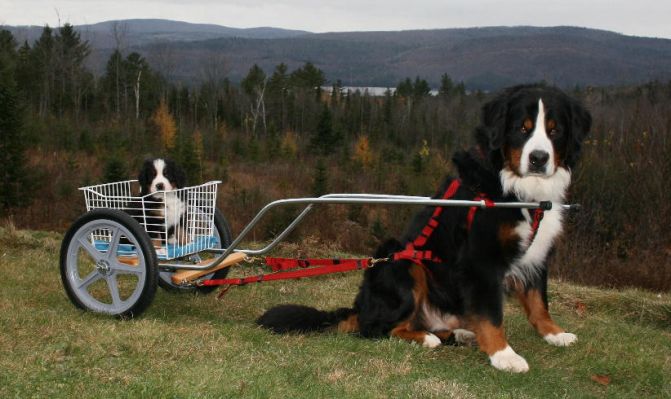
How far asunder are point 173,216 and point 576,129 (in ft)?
10.8

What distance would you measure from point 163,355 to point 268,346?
741mm

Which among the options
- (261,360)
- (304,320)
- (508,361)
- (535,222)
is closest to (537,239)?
(535,222)

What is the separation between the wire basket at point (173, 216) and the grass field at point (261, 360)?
0.56m

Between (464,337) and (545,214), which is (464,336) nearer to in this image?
(464,337)

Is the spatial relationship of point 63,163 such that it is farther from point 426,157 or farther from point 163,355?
point 163,355

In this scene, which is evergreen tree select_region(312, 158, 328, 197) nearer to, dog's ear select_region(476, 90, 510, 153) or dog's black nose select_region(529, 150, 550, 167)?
dog's ear select_region(476, 90, 510, 153)

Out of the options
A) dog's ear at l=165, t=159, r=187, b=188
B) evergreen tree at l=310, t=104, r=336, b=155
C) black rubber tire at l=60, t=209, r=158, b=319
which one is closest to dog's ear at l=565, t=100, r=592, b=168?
black rubber tire at l=60, t=209, r=158, b=319

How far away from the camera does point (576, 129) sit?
436cm

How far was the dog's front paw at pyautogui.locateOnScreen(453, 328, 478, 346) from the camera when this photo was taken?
197 inches

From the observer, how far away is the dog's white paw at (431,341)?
15.5 ft

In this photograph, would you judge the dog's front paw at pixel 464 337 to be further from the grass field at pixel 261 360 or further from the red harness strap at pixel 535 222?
the red harness strap at pixel 535 222

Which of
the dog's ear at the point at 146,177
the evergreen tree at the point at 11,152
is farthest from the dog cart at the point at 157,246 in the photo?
the evergreen tree at the point at 11,152

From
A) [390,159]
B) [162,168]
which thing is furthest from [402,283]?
[390,159]

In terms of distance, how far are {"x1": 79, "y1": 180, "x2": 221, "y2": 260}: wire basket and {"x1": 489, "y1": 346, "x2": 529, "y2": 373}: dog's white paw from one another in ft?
8.52
